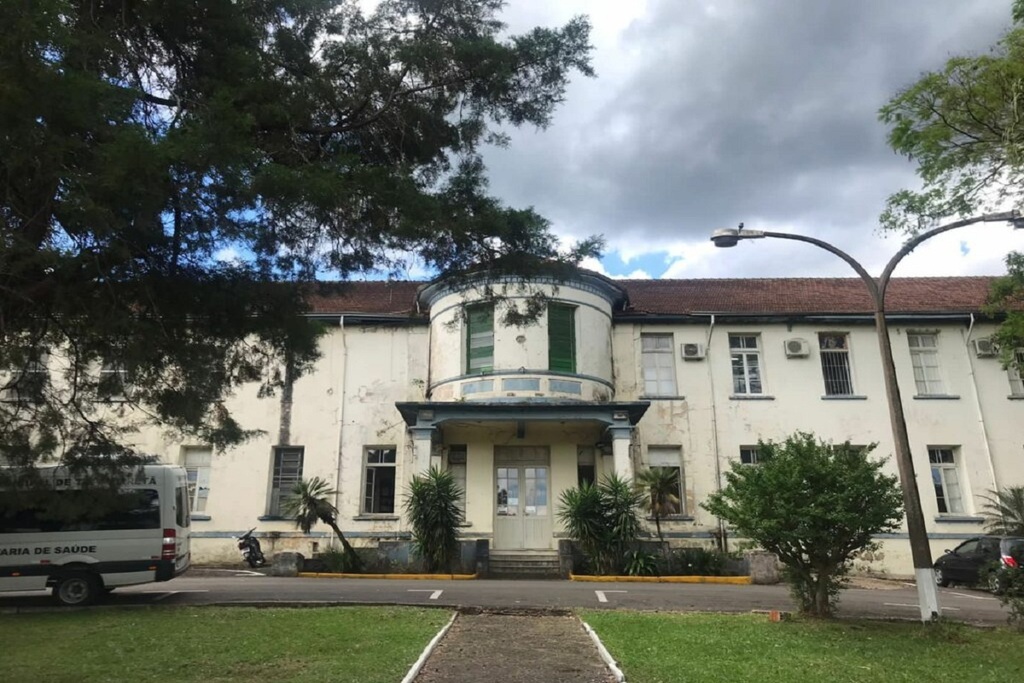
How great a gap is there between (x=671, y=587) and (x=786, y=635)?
668 centimetres

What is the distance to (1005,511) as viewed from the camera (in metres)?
19.9

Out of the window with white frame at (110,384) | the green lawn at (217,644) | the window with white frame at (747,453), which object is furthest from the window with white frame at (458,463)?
the window with white frame at (110,384)

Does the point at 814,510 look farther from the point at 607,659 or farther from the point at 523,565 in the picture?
the point at 523,565

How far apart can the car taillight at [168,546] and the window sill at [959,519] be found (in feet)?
63.4

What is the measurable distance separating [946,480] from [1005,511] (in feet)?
5.25

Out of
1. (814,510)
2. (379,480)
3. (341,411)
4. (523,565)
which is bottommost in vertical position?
(523,565)

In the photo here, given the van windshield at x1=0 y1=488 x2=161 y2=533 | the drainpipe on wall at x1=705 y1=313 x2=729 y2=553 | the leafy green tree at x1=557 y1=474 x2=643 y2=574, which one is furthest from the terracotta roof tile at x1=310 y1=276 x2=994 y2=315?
the van windshield at x1=0 y1=488 x2=161 y2=533

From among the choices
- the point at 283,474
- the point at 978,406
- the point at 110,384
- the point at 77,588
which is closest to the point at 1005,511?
the point at 978,406

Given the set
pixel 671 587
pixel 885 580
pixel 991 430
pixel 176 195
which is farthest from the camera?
pixel 991 430

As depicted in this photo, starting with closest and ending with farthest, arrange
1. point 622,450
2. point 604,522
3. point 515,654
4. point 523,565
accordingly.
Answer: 1. point 515,654
2. point 604,522
3. point 523,565
4. point 622,450

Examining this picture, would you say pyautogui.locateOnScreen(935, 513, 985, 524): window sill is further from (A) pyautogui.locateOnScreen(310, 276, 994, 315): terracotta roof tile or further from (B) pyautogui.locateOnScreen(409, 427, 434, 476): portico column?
(B) pyautogui.locateOnScreen(409, 427, 434, 476): portico column

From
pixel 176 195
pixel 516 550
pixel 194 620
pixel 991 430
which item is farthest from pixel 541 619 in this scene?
pixel 991 430

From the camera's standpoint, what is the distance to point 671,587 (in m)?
15.1

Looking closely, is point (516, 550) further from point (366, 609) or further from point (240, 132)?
point (240, 132)
